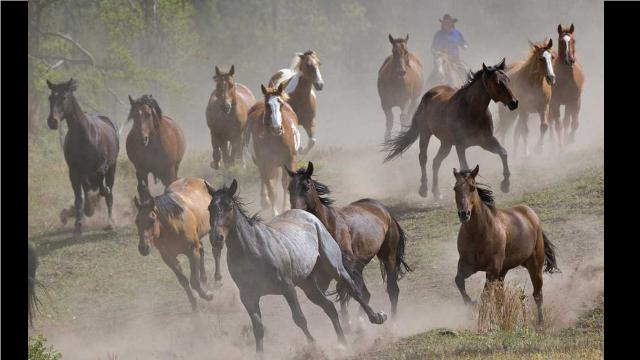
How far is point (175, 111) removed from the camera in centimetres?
4478

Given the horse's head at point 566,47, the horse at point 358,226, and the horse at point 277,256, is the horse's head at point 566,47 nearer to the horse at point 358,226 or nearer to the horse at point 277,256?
the horse at point 358,226

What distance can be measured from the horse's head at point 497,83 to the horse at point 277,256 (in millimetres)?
5695

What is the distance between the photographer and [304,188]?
13.1m

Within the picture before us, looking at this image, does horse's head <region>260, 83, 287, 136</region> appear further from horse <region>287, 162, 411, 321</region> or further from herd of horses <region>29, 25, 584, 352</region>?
horse <region>287, 162, 411, 321</region>

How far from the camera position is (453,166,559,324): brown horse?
12.8m

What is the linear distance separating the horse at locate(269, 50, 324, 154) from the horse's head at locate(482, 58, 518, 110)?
4.71 m

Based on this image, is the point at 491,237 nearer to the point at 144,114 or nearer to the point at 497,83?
the point at 497,83

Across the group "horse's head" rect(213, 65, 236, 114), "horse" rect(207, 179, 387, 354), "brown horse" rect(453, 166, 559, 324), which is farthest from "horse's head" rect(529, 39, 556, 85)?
"horse" rect(207, 179, 387, 354)

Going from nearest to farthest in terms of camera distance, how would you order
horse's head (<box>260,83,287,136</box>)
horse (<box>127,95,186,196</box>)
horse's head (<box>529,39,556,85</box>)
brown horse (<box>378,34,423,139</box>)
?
horse's head (<box>260,83,287,136</box>), horse (<box>127,95,186,196</box>), horse's head (<box>529,39,556,85</box>), brown horse (<box>378,34,423,139</box>)

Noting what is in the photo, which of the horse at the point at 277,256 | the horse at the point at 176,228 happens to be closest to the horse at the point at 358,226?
the horse at the point at 277,256

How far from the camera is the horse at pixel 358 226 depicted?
13.1 meters

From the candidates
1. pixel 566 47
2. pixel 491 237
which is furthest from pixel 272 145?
pixel 491 237
